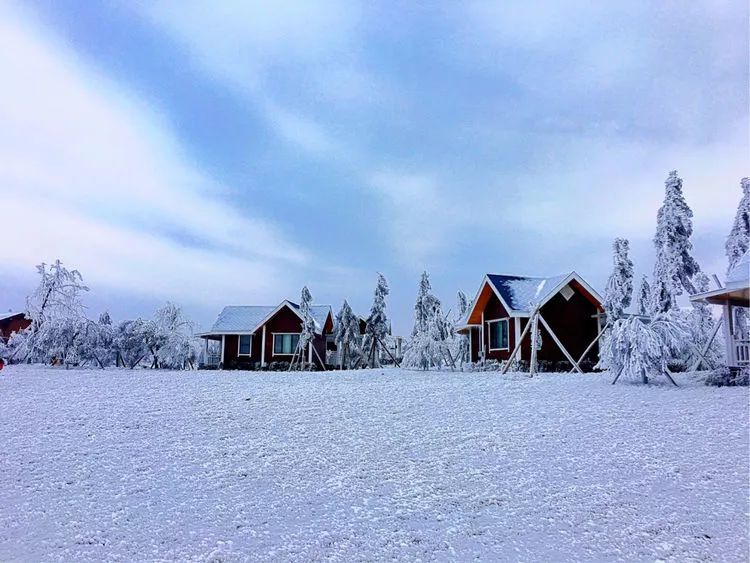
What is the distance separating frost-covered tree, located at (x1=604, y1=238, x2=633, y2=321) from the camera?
22703 millimetres

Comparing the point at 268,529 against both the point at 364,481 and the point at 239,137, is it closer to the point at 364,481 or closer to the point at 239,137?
the point at 364,481

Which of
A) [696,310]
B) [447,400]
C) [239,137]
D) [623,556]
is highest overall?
[239,137]

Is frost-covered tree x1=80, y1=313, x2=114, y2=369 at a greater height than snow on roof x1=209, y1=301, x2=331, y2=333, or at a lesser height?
lesser

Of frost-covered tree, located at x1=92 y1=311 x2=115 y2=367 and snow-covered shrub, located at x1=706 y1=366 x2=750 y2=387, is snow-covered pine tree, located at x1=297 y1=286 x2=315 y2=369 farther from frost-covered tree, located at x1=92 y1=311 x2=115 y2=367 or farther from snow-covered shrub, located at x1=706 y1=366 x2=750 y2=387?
snow-covered shrub, located at x1=706 y1=366 x2=750 y2=387

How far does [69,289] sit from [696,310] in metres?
30.8

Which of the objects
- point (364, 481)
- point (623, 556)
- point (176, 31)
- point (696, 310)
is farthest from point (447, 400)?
point (696, 310)

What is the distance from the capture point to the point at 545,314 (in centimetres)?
2598

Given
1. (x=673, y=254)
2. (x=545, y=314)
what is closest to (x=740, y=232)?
(x=673, y=254)

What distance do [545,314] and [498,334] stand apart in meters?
2.81

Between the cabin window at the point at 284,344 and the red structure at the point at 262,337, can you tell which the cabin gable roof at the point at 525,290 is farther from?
the cabin window at the point at 284,344

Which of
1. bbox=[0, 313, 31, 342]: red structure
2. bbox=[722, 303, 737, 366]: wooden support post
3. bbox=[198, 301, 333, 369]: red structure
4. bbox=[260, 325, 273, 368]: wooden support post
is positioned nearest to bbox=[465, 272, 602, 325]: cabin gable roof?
bbox=[722, 303, 737, 366]: wooden support post

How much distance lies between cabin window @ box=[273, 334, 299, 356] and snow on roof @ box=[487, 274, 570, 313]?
46.5 ft

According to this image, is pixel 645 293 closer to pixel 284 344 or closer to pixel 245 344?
pixel 284 344

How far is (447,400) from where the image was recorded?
13523 mm
